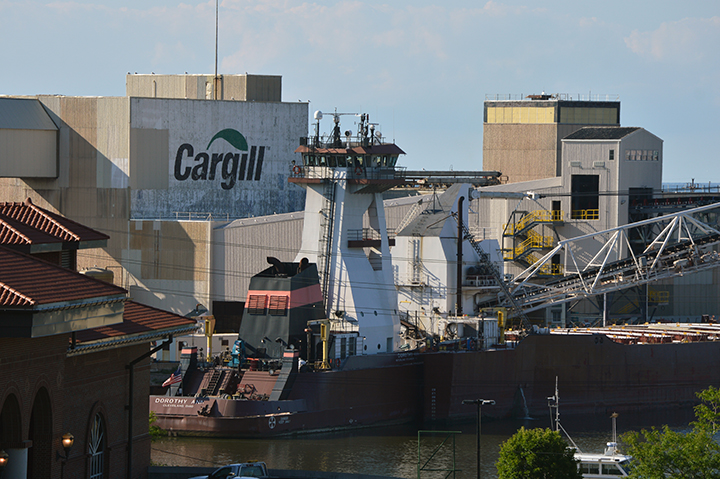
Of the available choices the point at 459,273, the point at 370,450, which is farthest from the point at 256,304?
the point at 459,273

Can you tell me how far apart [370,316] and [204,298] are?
1486cm

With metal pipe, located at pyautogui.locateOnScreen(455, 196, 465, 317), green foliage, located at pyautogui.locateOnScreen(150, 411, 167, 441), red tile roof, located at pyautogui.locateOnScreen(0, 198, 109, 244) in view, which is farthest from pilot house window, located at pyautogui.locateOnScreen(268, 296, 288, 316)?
red tile roof, located at pyautogui.locateOnScreen(0, 198, 109, 244)

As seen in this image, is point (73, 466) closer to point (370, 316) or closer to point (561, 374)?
point (370, 316)

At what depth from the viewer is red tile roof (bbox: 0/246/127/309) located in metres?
20.0

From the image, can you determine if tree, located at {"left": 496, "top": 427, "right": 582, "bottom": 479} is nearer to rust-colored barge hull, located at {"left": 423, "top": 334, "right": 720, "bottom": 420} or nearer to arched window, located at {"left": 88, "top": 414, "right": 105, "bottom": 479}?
arched window, located at {"left": 88, "top": 414, "right": 105, "bottom": 479}

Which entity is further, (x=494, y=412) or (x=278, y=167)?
(x=278, y=167)

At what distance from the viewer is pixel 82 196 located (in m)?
65.0

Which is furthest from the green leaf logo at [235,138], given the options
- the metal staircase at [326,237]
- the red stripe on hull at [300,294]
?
the red stripe on hull at [300,294]

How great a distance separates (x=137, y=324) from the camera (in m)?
26.1

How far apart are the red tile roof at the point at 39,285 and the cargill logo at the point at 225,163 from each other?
1717 inches

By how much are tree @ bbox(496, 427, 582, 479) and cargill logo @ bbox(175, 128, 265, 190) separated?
38.1m

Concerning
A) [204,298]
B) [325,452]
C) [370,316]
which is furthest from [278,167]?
[325,452]

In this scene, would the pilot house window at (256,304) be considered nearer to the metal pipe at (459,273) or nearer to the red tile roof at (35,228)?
the metal pipe at (459,273)

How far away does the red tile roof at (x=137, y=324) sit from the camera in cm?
2431
